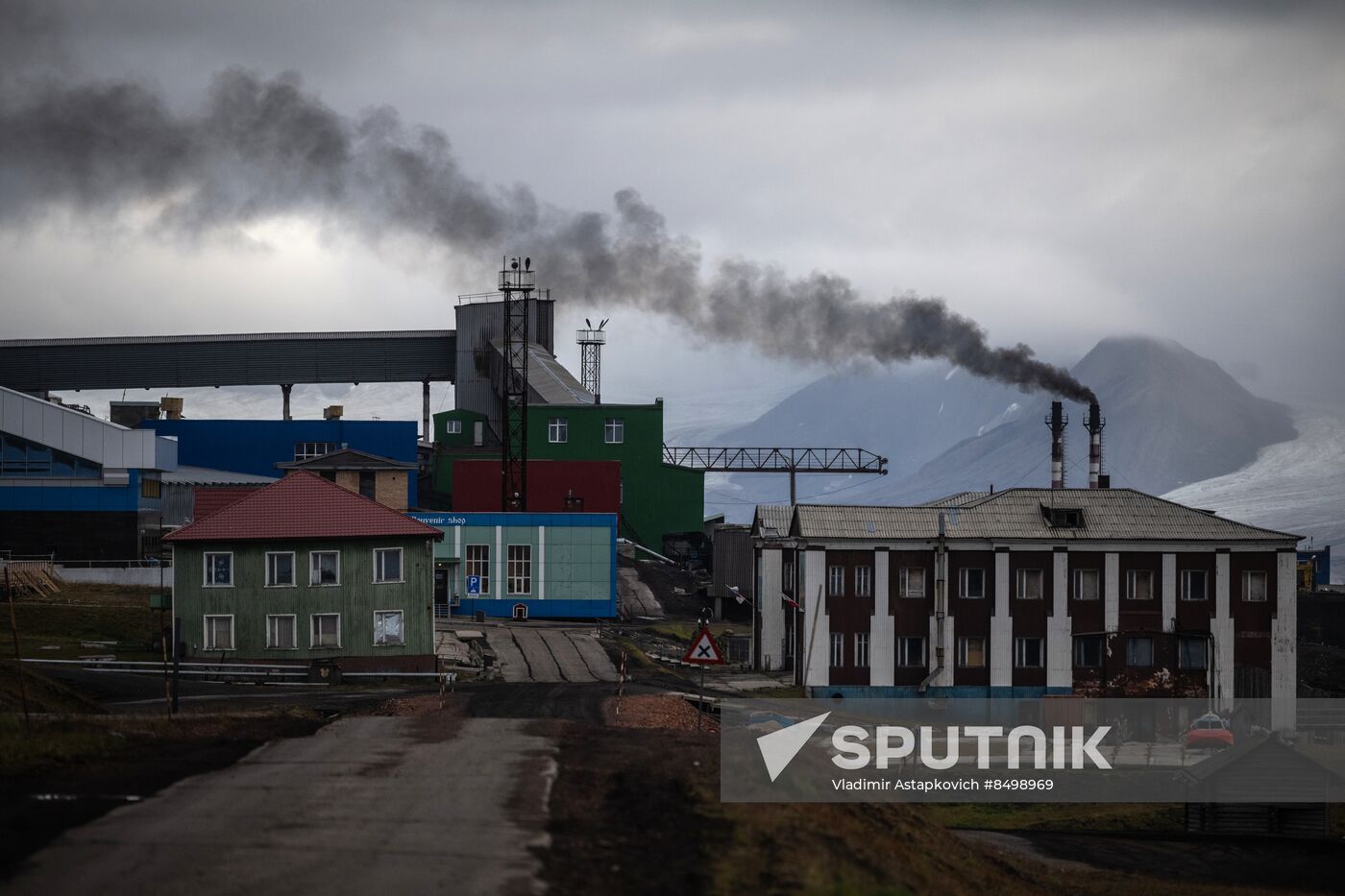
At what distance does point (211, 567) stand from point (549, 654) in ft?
42.3

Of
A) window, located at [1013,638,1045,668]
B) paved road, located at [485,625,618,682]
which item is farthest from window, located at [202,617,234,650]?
window, located at [1013,638,1045,668]

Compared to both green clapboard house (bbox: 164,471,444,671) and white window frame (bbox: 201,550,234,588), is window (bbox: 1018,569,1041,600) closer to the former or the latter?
green clapboard house (bbox: 164,471,444,671)

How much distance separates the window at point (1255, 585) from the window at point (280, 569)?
34.4m

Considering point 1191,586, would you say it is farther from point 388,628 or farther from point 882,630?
point 388,628

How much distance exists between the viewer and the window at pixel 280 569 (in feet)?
→ 150

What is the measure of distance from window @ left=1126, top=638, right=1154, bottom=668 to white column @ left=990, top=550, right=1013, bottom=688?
4.36 m

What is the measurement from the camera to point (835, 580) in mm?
53625

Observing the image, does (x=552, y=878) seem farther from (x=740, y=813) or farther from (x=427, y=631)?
(x=427, y=631)

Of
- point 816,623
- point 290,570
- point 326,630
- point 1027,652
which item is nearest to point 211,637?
point 290,570

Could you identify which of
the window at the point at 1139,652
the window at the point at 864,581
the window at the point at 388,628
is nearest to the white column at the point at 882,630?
the window at the point at 864,581

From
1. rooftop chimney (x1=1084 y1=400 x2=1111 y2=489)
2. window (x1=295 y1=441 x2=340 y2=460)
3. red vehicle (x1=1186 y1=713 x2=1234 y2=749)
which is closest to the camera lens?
red vehicle (x1=1186 y1=713 x2=1234 y2=749)

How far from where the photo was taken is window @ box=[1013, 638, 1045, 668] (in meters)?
53.2

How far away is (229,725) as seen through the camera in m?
28.7

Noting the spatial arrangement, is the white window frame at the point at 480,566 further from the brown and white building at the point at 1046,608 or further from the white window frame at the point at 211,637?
the white window frame at the point at 211,637
